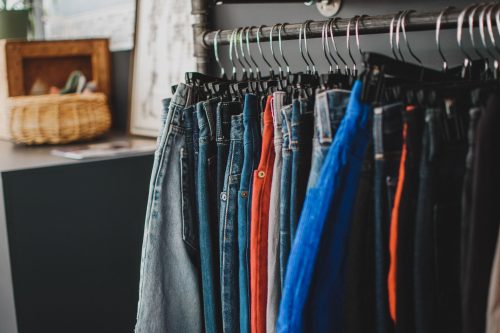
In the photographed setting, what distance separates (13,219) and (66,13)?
137 cm

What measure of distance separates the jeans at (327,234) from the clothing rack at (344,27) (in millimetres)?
141

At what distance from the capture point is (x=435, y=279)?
613mm

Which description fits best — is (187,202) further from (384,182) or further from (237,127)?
(384,182)

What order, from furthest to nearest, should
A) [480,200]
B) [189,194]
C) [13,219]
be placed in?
1. [13,219]
2. [189,194]
3. [480,200]

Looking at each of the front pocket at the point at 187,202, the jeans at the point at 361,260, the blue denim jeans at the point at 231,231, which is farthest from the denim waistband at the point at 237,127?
the jeans at the point at 361,260

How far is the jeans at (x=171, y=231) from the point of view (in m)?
0.90

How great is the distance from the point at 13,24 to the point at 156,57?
718 millimetres

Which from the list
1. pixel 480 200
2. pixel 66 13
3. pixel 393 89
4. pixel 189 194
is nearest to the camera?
pixel 480 200

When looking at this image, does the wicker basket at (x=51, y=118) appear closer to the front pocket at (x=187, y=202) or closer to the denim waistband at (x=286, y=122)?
the front pocket at (x=187, y=202)

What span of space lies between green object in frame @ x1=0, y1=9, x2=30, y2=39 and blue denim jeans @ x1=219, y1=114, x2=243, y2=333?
61.9 inches

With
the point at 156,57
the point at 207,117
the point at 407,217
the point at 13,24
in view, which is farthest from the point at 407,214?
the point at 13,24

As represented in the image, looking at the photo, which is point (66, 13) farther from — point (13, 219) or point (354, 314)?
point (354, 314)

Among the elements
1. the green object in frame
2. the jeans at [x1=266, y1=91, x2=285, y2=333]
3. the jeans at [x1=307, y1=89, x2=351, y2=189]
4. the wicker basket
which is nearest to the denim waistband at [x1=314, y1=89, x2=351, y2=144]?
the jeans at [x1=307, y1=89, x2=351, y2=189]

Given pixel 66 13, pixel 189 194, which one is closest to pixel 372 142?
pixel 189 194
